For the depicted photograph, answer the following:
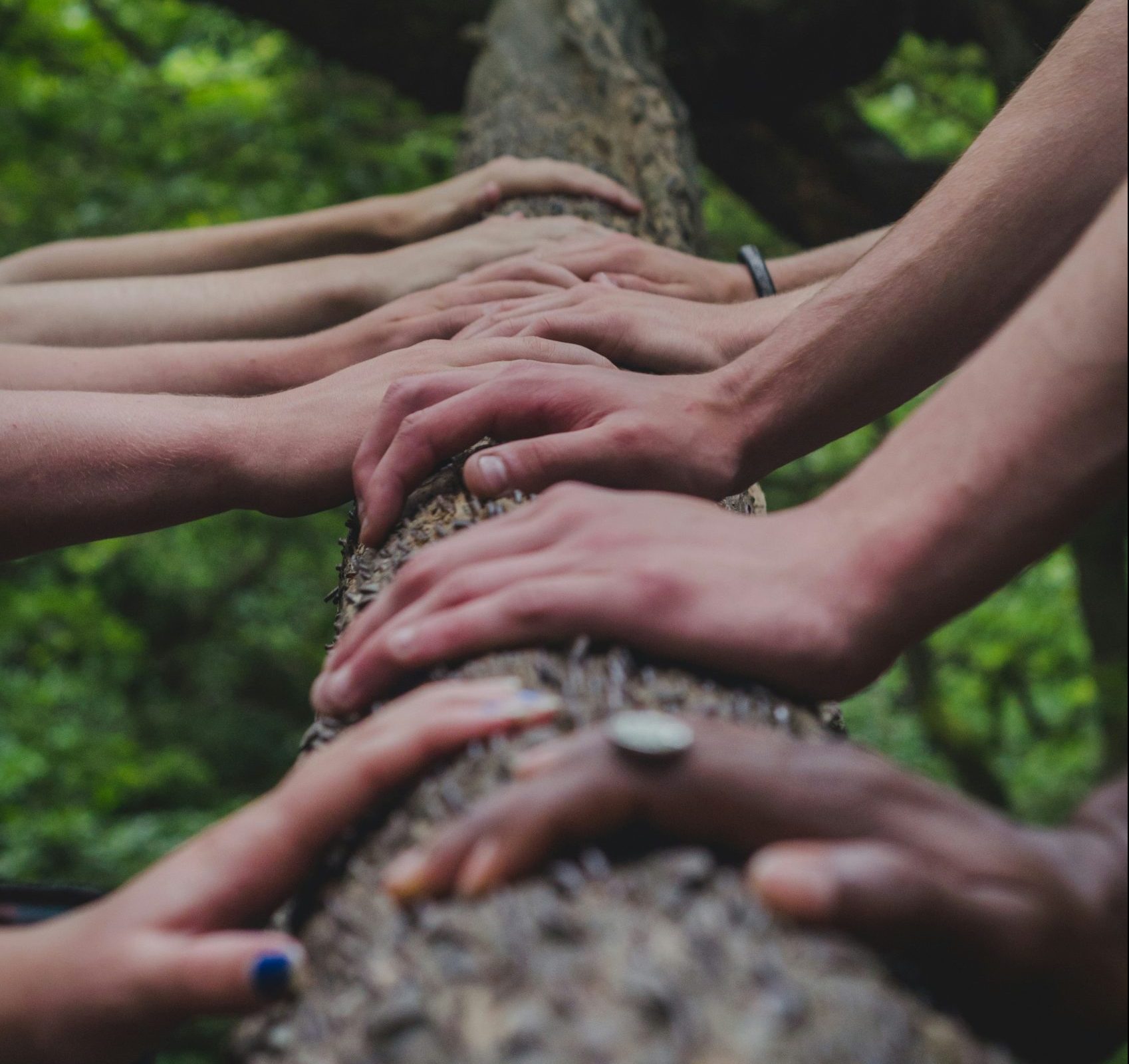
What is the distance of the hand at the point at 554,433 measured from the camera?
140cm

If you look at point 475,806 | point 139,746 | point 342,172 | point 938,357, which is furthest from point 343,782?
point 139,746

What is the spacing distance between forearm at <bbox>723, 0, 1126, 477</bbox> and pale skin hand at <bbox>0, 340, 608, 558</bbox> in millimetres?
416

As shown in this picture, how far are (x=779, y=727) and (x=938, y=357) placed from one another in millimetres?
836

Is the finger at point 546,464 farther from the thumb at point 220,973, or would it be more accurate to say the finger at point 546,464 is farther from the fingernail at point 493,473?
the thumb at point 220,973

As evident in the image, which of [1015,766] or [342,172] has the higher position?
[342,172]

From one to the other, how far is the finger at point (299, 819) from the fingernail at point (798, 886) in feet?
0.82

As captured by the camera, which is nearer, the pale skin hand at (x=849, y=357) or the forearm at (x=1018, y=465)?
the forearm at (x=1018, y=465)

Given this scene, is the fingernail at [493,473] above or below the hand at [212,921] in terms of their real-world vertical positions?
above

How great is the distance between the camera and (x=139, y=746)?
692 centimetres

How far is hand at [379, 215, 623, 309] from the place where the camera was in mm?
2586

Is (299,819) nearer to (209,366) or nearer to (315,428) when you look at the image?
(315,428)

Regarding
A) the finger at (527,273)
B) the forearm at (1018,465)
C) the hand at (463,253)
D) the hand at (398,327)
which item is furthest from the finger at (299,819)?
the hand at (463,253)

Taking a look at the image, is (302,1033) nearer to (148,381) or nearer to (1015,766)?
(148,381)

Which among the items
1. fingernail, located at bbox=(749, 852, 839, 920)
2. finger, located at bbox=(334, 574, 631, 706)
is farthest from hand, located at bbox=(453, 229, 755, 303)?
fingernail, located at bbox=(749, 852, 839, 920)
